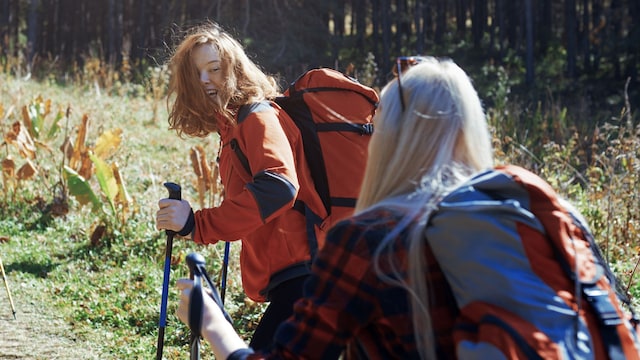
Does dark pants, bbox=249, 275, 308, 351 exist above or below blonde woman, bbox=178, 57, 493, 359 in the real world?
below

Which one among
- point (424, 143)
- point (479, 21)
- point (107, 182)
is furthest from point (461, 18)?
point (424, 143)

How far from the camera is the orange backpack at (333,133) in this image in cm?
316

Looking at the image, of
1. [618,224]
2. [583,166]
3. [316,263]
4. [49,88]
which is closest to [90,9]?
[49,88]

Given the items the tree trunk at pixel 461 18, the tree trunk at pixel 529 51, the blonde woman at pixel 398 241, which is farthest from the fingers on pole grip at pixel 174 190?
the tree trunk at pixel 461 18

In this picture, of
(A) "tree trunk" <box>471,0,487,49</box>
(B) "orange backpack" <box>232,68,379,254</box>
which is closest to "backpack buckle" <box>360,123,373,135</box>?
(B) "orange backpack" <box>232,68,379,254</box>

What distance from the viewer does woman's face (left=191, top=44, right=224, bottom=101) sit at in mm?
3404

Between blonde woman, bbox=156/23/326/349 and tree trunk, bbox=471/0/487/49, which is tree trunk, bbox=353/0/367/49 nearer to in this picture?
tree trunk, bbox=471/0/487/49

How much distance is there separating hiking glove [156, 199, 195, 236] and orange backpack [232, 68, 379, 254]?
10.9 inches

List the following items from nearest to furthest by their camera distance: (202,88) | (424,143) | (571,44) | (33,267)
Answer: (424,143) < (202,88) < (33,267) < (571,44)

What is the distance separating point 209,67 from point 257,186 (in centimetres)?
68

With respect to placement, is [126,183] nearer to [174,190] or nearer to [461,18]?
[174,190]

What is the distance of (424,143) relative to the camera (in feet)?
5.81

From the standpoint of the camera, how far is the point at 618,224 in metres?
6.85

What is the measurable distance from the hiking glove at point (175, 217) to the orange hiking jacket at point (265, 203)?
0.04m
